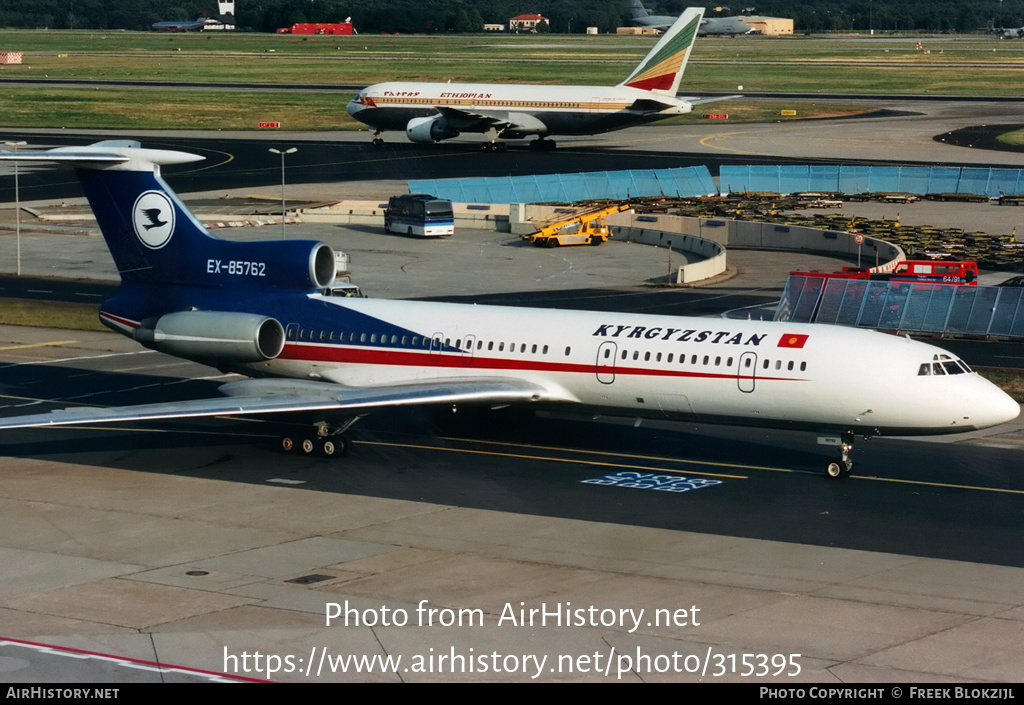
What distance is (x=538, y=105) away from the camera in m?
107

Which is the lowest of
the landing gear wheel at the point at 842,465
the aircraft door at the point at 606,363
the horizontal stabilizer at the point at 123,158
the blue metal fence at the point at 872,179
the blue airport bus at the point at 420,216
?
the blue airport bus at the point at 420,216

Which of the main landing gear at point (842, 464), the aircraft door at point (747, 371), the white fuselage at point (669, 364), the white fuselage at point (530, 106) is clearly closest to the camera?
the white fuselage at point (669, 364)

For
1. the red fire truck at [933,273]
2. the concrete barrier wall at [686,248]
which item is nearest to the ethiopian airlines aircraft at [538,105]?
the concrete barrier wall at [686,248]

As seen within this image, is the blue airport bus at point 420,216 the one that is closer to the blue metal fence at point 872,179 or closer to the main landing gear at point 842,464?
the blue metal fence at point 872,179

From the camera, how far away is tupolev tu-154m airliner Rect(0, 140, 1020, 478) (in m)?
32.2

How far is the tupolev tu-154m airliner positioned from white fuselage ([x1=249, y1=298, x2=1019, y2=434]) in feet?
0.12

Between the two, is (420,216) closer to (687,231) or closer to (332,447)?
(687,231)

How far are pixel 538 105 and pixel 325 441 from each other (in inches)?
2964

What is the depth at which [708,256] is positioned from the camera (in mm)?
71562

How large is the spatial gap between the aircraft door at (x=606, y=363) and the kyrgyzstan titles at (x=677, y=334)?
40 cm

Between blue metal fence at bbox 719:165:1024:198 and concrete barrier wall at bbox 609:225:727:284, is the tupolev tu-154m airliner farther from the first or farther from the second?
blue metal fence at bbox 719:165:1024:198

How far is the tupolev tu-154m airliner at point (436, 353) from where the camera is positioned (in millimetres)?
32156

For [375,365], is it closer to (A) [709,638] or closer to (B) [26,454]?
(B) [26,454]

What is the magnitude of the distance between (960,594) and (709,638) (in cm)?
550
